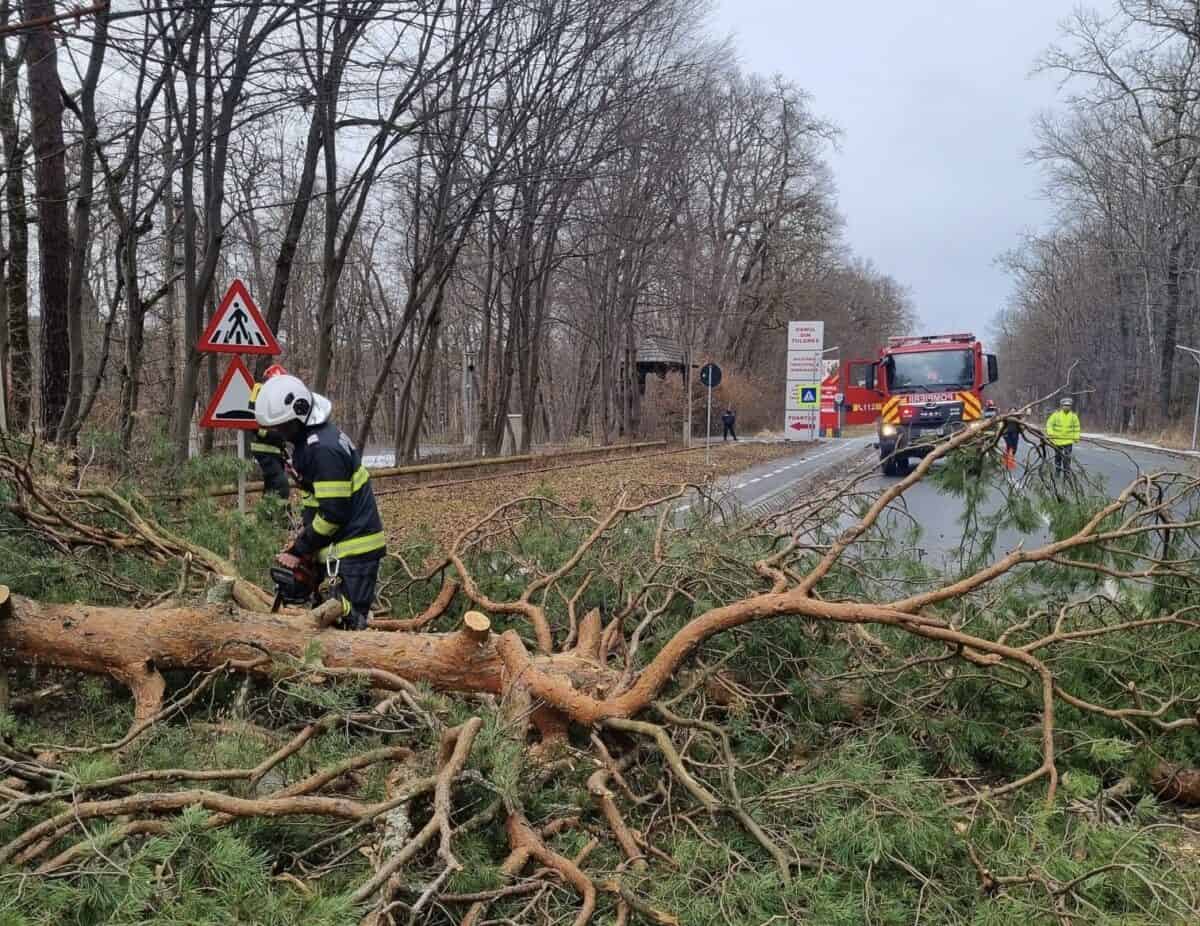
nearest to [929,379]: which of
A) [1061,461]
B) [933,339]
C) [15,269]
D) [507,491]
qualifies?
[933,339]

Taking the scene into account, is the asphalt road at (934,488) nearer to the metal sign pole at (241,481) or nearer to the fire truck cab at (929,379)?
the fire truck cab at (929,379)

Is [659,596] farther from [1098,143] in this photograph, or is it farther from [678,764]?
[1098,143]

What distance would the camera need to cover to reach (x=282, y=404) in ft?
13.3

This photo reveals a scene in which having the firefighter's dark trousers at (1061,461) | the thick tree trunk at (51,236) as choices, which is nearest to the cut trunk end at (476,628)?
the firefighter's dark trousers at (1061,461)

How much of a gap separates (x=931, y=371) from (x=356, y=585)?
1543cm

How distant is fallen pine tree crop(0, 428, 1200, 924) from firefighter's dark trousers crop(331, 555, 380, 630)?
39 centimetres

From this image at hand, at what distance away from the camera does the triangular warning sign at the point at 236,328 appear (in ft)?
21.9

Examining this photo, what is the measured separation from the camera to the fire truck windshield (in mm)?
16625

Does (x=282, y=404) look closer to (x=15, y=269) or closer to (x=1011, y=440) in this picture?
(x=1011, y=440)

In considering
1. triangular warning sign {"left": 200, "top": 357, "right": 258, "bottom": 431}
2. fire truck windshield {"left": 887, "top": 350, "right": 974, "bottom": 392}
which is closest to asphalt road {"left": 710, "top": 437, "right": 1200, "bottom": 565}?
fire truck windshield {"left": 887, "top": 350, "right": 974, "bottom": 392}

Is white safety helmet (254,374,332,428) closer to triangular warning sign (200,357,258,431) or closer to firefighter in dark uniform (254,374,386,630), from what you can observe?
firefighter in dark uniform (254,374,386,630)

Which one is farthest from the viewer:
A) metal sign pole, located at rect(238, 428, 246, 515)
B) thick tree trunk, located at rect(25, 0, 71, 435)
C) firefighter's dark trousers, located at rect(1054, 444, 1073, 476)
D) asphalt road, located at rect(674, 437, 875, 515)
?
asphalt road, located at rect(674, 437, 875, 515)

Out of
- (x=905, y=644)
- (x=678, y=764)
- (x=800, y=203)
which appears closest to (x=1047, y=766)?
(x=905, y=644)

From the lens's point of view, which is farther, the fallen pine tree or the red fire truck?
the red fire truck
